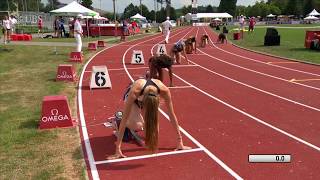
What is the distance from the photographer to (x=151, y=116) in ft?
19.3

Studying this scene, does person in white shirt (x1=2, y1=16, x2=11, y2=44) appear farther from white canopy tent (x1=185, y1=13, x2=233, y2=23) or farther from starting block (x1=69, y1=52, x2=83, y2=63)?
white canopy tent (x1=185, y1=13, x2=233, y2=23)

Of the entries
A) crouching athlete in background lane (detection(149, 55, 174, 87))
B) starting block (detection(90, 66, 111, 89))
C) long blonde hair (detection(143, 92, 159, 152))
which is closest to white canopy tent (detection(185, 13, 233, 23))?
starting block (detection(90, 66, 111, 89))

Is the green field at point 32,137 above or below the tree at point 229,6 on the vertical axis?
below

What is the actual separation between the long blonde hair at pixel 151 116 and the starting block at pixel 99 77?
6.47 metres

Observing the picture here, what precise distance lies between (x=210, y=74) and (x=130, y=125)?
8.87 m

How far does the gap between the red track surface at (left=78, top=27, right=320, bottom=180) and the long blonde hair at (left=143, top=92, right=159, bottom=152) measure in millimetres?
489

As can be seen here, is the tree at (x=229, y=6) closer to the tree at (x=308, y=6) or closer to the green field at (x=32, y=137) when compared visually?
the tree at (x=308, y=6)

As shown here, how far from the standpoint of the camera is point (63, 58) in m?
20.6

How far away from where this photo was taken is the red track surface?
20.3 ft

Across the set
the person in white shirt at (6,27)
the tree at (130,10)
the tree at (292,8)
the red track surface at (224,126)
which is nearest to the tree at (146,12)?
the tree at (130,10)

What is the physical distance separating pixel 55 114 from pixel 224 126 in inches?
132

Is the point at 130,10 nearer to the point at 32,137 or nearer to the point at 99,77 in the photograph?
the point at 99,77

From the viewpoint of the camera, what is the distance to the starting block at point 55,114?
8219mm

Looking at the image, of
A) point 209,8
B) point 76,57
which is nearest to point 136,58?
point 76,57
